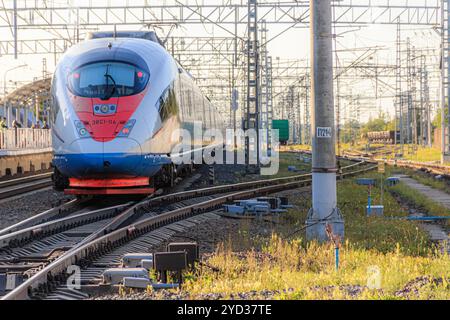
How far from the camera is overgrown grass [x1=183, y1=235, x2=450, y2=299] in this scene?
668cm

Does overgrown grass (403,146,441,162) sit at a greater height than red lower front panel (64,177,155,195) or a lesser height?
lesser

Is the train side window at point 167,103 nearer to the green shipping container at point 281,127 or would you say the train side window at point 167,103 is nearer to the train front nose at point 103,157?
the train front nose at point 103,157

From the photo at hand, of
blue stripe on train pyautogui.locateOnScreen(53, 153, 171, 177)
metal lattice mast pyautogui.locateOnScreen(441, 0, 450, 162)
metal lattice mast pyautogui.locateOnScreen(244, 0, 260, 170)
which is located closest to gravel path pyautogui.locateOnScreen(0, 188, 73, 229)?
blue stripe on train pyautogui.locateOnScreen(53, 153, 171, 177)

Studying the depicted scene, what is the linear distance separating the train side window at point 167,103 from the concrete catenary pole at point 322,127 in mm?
4670

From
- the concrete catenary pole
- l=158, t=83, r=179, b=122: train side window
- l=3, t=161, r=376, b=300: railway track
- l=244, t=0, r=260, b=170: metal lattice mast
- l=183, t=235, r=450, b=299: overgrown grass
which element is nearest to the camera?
l=183, t=235, r=450, b=299: overgrown grass

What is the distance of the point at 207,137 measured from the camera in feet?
97.9

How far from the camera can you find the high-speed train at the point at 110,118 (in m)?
14.4

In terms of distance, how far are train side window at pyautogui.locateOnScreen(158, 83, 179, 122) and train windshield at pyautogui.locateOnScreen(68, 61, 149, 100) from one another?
0.66m

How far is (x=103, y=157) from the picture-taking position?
14.3 metres

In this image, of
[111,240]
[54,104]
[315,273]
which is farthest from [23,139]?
[315,273]

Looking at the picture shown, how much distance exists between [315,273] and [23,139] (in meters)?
25.4

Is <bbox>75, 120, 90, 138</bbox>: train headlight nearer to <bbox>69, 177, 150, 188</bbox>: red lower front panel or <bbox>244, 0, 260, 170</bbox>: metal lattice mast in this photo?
<bbox>69, 177, 150, 188</bbox>: red lower front panel

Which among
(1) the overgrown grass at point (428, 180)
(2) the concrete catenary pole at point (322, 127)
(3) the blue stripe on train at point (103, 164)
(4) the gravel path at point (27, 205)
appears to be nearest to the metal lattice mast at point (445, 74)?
(1) the overgrown grass at point (428, 180)
